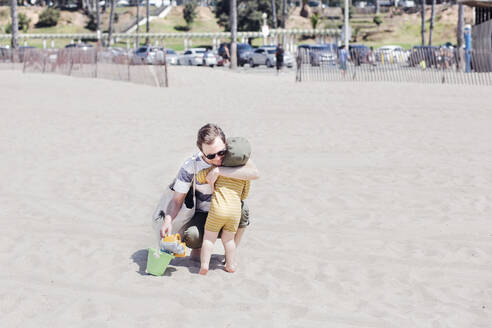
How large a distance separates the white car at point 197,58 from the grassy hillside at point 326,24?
3646cm

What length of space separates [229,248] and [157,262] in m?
0.55

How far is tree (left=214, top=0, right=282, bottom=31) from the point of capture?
343 ft

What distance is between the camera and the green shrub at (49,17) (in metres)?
112

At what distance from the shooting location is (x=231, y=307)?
541 centimetres

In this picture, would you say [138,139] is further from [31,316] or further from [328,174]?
[31,316]

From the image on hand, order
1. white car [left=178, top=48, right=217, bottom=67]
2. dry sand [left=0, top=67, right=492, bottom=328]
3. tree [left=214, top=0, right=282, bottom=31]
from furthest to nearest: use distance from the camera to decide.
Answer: tree [left=214, top=0, right=282, bottom=31] < white car [left=178, top=48, right=217, bottom=67] < dry sand [left=0, top=67, right=492, bottom=328]

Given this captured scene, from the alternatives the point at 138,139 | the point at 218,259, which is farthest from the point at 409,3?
the point at 218,259

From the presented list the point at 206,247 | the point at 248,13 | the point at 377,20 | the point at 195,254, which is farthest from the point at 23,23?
the point at 206,247

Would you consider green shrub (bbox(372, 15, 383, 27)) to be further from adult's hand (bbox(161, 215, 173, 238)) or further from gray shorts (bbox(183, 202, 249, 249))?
adult's hand (bbox(161, 215, 173, 238))

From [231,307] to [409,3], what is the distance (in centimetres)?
11598

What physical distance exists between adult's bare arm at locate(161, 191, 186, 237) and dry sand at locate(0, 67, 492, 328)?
39cm

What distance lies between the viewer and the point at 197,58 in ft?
184

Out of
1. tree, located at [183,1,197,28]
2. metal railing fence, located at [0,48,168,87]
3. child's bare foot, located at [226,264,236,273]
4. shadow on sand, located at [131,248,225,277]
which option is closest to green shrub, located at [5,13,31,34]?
tree, located at [183,1,197,28]

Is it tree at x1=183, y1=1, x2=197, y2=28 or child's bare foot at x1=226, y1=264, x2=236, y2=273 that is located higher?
tree at x1=183, y1=1, x2=197, y2=28
